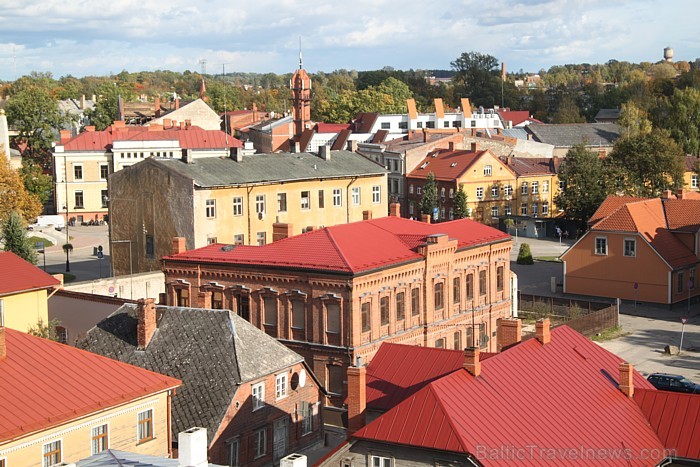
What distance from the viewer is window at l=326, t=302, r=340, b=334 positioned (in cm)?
4512

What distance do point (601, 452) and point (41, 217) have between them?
261ft

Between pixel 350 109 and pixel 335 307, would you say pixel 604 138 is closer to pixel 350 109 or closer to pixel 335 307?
pixel 350 109

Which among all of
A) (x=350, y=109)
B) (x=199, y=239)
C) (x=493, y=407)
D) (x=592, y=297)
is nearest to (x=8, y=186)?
(x=199, y=239)

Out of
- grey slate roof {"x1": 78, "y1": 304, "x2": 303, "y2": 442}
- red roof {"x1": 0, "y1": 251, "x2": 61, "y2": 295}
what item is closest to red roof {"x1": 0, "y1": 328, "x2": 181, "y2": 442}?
grey slate roof {"x1": 78, "y1": 304, "x2": 303, "y2": 442}

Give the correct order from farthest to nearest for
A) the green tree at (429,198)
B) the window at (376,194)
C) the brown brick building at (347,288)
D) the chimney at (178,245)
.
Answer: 1. the green tree at (429,198)
2. the window at (376,194)
3. the chimney at (178,245)
4. the brown brick building at (347,288)

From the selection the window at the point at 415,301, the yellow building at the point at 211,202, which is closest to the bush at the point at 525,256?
the yellow building at the point at 211,202

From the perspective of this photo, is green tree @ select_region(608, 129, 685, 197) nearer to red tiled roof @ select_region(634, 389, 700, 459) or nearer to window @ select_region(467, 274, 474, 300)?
window @ select_region(467, 274, 474, 300)

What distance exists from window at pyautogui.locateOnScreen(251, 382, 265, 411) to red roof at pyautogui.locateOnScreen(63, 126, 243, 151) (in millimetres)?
66546

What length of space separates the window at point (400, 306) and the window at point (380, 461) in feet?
64.4

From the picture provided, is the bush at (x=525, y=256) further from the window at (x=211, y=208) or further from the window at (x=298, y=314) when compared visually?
the window at (x=298, y=314)

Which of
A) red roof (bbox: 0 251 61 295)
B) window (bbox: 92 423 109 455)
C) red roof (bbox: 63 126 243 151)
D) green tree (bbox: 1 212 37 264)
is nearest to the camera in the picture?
window (bbox: 92 423 109 455)

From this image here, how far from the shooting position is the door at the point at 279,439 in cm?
3700

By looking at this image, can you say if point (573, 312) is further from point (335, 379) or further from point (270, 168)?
point (335, 379)

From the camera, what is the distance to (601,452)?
29.2m
